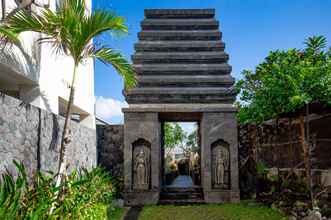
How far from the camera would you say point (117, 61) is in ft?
25.7

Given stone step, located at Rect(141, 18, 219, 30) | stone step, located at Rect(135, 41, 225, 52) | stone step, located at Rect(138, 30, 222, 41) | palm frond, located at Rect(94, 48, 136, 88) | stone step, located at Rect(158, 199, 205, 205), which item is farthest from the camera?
stone step, located at Rect(141, 18, 219, 30)

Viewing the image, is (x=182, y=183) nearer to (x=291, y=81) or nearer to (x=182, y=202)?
(x=182, y=202)

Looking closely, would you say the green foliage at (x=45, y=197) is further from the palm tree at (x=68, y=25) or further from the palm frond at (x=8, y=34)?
the palm frond at (x=8, y=34)

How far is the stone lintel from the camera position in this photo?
1252 centimetres

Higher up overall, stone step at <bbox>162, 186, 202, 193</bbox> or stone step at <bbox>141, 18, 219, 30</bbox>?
stone step at <bbox>141, 18, 219, 30</bbox>

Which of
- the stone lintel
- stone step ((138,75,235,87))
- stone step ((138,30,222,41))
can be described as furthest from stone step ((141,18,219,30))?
the stone lintel

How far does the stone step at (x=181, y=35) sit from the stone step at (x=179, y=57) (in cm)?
67

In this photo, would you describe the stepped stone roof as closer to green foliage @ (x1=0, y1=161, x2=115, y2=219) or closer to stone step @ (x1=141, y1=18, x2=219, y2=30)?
stone step @ (x1=141, y1=18, x2=219, y2=30)

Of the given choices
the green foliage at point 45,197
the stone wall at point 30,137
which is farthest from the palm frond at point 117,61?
the green foliage at point 45,197

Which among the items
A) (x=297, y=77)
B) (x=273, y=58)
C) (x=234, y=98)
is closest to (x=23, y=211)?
(x=297, y=77)

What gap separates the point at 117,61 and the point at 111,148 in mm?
6010

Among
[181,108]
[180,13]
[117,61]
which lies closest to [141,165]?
[181,108]

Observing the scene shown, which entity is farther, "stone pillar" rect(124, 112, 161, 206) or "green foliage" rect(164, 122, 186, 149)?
"green foliage" rect(164, 122, 186, 149)

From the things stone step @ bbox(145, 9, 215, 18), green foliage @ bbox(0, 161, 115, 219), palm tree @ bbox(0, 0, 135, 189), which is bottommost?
green foliage @ bbox(0, 161, 115, 219)
